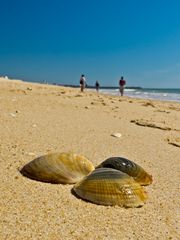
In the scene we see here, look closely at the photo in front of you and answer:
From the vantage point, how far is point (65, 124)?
17.6 feet

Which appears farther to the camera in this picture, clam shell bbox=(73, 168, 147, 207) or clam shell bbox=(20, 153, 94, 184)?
clam shell bbox=(20, 153, 94, 184)

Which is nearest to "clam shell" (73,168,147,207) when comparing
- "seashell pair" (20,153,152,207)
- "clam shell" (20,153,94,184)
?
"seashell pair" (20,153,152,207)

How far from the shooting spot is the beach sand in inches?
80.7

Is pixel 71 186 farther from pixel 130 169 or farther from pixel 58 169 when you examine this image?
pixel 130 169

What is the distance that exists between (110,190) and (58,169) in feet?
1.84

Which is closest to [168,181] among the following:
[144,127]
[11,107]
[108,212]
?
[108,212]

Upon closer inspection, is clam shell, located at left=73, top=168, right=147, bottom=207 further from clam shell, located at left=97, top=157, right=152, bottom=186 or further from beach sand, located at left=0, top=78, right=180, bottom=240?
clam shell, located at left=97, top=157, right=152, bottom=186

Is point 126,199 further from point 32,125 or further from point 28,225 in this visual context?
point 32,125

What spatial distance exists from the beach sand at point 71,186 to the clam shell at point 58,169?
2.5 inches

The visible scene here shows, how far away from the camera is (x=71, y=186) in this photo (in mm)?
2672

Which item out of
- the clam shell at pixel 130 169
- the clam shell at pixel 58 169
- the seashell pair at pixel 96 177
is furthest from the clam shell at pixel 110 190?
the clam shell at pixel 130 169

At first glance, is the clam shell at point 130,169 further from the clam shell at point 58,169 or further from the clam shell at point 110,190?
the clam shell at point 110,190

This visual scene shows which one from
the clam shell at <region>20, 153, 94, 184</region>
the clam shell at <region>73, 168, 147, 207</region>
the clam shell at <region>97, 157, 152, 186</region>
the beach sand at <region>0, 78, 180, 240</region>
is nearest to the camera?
the beach sand at <region>0, 78, 180, 240</region>

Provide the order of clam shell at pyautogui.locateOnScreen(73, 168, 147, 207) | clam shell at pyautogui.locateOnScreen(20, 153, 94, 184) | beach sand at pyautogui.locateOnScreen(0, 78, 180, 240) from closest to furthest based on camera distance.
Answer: beach sand at pyautogui.locateOnScreen(0, 78, 180, 240), clam shell at pyautogui.locateOnScreen(73, 168, 147, 207), clam shell at pyautogui.locateOnScreen(20, 153, 94, 184)
